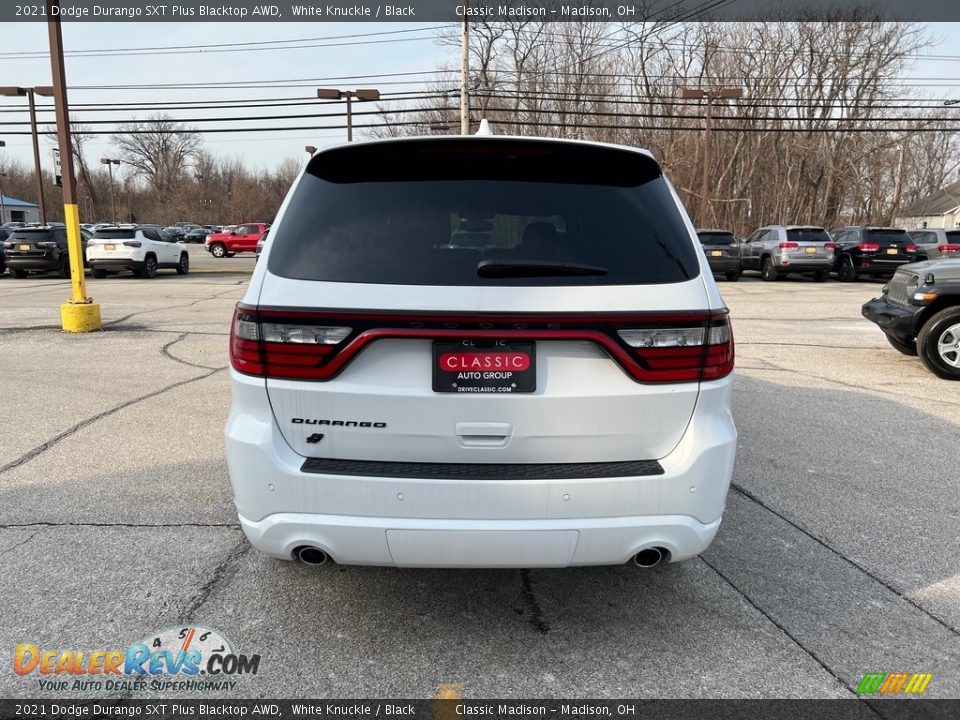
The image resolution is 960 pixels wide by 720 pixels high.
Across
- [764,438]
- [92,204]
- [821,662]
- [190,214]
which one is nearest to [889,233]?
[764,438]

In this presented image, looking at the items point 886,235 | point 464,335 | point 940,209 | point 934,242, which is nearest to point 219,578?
point 464,335

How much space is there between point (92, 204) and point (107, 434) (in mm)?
84761

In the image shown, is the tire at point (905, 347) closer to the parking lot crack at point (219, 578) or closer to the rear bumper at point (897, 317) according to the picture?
the rear bumper at point (897, 317)

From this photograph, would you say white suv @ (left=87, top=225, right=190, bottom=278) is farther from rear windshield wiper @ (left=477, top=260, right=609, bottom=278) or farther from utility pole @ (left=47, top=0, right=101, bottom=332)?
rear windshield wiper @ (left=477, top=260, right=609, bottom=278)

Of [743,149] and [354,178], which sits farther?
[743,149]

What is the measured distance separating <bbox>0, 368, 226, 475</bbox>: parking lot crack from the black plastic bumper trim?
3.42 m

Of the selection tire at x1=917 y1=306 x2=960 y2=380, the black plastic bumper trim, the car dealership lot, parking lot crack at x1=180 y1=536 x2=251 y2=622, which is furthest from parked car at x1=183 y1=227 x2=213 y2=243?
the black plastic bumper trim

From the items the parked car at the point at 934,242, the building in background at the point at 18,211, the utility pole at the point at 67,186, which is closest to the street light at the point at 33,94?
the utility pole at the point at 67,186

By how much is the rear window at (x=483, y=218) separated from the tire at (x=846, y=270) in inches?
896

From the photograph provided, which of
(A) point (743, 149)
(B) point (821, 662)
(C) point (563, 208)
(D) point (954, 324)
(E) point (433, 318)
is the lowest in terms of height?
(B) point (821, 662)

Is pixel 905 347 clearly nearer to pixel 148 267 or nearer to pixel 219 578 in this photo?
pixel 219 578

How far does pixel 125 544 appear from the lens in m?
3.38

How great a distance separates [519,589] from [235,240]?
4223 centimetres

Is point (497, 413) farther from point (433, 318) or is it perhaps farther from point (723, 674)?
point (723, 674)
